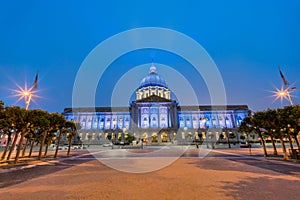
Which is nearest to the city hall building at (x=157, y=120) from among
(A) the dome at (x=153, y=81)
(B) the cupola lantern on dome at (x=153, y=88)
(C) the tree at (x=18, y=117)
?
(B) the cupola lantern on dome at (x=153, y=88)

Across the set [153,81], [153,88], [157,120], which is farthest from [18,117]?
[153,81]

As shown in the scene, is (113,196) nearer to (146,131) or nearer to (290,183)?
(290,183)

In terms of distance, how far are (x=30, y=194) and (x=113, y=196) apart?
3.76 meters

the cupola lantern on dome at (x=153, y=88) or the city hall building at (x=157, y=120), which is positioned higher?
the cupola lantern on dome at (x=153, y=88)

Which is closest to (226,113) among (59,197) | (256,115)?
(256,115)

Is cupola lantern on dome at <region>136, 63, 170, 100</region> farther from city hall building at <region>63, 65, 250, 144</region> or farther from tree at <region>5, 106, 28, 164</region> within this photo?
tree at <region>5, 106, 28, 164</region>

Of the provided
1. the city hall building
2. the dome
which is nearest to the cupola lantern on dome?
the dome

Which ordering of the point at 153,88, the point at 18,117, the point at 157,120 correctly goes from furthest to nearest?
the point at 153,88 < the point at 157,120 < the point at 18,117

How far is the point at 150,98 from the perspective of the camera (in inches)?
3438

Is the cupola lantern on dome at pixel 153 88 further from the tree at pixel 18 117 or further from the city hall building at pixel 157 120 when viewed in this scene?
the tree at pixel 18 117

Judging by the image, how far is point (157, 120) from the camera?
8538 cm

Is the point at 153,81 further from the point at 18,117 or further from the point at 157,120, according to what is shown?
the point at 18,117

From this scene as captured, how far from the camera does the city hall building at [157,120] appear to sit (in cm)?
7981

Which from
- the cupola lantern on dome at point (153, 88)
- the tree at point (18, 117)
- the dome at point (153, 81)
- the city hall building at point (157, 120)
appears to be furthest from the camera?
the dome at point (153, 81)
